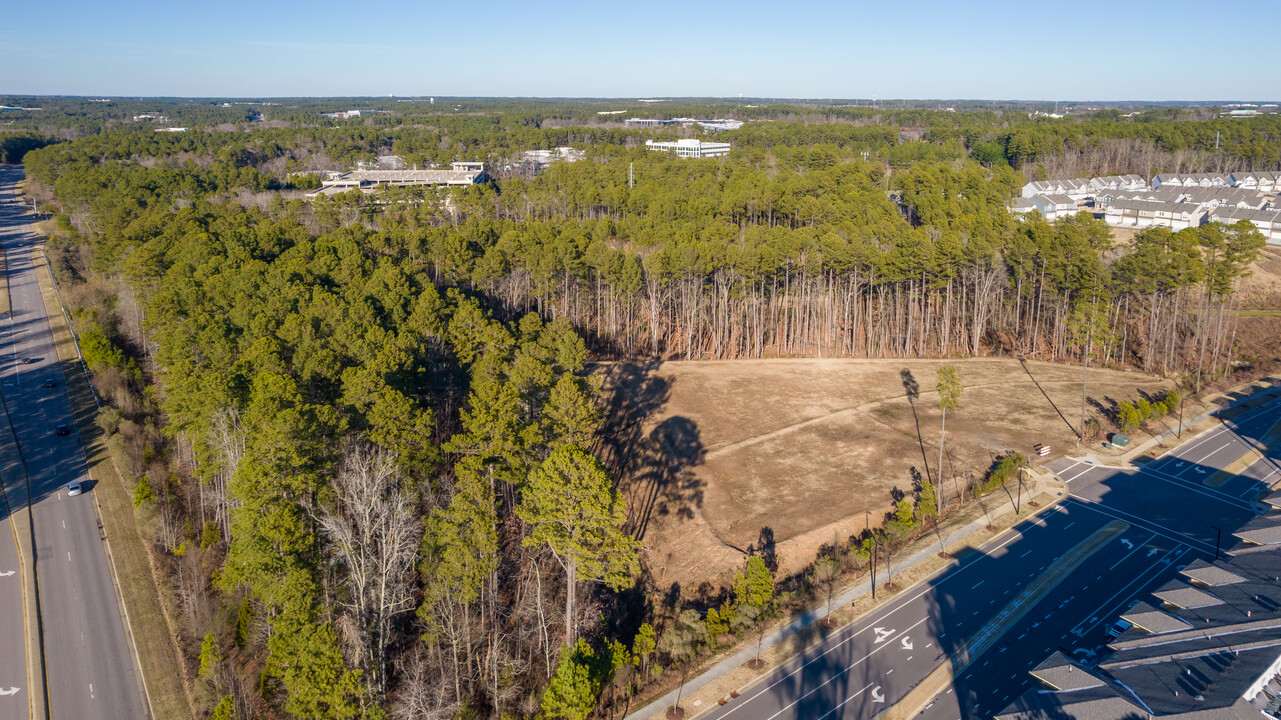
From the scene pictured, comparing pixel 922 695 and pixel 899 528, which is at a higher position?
pixel 899 528

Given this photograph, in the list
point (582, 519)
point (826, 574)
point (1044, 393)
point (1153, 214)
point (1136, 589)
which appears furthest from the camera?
point (1153, 214)

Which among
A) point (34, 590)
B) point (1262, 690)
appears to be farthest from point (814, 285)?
point (34, 590)

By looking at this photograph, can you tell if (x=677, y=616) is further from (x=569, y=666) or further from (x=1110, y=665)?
(x=1110, y=665)

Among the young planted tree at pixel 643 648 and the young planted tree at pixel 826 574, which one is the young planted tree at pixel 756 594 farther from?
the young planted tree at pixel 643 648

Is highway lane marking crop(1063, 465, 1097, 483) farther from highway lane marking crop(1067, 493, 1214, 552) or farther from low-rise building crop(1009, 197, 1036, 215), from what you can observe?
low-rise building crop(1009, 197, 1036, 215)

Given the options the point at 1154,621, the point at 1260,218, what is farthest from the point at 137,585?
the point at 1260,218

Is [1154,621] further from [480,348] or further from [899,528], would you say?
[480,348]

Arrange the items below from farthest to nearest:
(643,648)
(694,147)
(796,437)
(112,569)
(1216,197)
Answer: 1. (694,147)
2. (1216,197)
3. (796,437)
4. (112,569)
5. (643,648)
